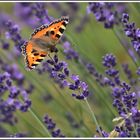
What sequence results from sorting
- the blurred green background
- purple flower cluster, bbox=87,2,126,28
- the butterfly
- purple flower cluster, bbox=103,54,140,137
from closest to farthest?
1. purple flower cluster, bbox=103,54,140,137
2. the butterfly
3. purple flower cluster, bbox=87,2,126,28
4. the blurred green background

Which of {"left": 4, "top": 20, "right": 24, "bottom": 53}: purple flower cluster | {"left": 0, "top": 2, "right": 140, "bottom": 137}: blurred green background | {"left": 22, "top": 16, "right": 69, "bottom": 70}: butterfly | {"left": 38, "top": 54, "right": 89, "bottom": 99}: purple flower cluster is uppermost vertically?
{"left": 4, "top": 20, "right": 24, "bottom": 53}: purple flower cluster

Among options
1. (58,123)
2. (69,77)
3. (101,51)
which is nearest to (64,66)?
(69,77)

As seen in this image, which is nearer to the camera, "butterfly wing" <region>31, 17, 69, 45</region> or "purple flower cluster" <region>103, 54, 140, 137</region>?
"purple flower cluster" <region>103, 54, 140, 137</region>

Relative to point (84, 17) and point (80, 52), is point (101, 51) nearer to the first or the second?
point (84, 17)

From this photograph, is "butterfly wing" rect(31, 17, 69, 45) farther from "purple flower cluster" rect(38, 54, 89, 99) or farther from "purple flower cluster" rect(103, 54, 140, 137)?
"purple flower cluster" rect(103, 54, 140, 137)

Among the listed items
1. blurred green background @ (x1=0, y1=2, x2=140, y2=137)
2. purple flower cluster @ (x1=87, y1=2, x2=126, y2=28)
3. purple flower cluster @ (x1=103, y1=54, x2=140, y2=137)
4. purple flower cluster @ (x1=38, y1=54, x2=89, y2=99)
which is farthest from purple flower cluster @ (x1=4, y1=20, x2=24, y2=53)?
purple flower cluster @ (x1=103, y1=54, x2=140, y2=137)

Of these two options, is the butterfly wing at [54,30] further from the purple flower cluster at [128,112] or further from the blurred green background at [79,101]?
the blurred green background at [79,101]

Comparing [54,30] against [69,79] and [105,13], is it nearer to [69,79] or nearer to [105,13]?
[69,79]

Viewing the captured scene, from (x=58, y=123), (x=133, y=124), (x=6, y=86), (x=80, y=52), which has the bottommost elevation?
(x=58, y=123)

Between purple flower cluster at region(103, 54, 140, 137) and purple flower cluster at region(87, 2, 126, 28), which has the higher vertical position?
purple flower cluster at region(87, 2, 126, 28)

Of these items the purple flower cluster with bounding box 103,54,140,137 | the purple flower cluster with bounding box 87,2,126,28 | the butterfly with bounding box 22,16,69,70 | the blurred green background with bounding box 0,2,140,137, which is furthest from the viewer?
the blurred green background with bounding box 0,2,140,137
